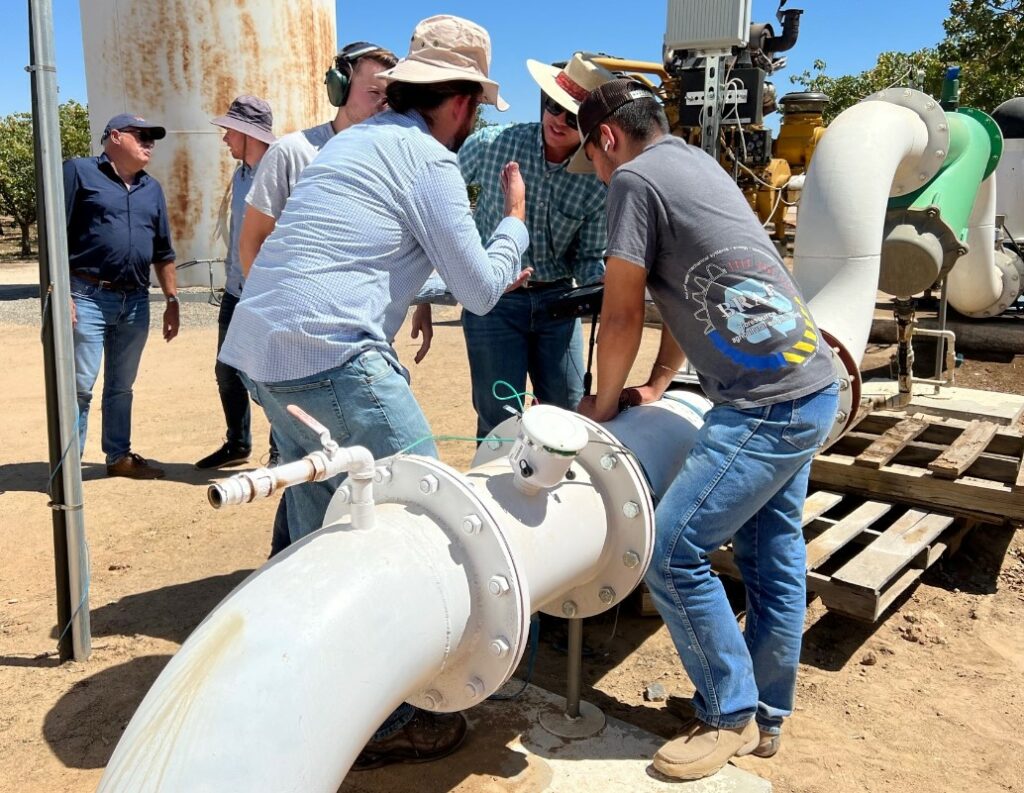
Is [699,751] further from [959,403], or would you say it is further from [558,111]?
[959,403]

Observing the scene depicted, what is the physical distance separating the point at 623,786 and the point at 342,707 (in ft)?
3.33

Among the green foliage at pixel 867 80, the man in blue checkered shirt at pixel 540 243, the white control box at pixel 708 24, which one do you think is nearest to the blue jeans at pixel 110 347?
the man in blue checkered shirt at pixel 540 243

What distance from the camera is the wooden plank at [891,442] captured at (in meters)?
3.93

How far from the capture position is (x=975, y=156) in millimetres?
5039

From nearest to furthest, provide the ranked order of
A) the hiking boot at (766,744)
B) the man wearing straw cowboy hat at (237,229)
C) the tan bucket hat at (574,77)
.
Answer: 1. the hiking boot at (766,744)
2. the tan bucket hat at (574,77)
3. the man wearing straw cowboy hat at (237,229)

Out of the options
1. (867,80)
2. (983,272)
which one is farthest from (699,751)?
(867,80)

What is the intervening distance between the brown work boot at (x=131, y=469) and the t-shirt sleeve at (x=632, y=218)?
3.49 meters

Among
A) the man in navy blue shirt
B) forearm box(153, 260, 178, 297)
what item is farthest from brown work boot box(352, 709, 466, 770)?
forearm box(153, 260, 178, 297)

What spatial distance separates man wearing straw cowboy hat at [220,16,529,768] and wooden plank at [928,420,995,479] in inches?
95.5

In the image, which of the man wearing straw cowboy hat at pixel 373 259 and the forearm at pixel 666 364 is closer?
the man wearing straw cowboy hat at pixel 373 259

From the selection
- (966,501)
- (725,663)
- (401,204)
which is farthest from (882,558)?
(401,204)

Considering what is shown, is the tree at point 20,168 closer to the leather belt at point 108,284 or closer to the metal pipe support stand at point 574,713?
the leather belt at point 108,284

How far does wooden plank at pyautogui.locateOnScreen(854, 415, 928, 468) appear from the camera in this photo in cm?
393

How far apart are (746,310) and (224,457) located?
368cm
